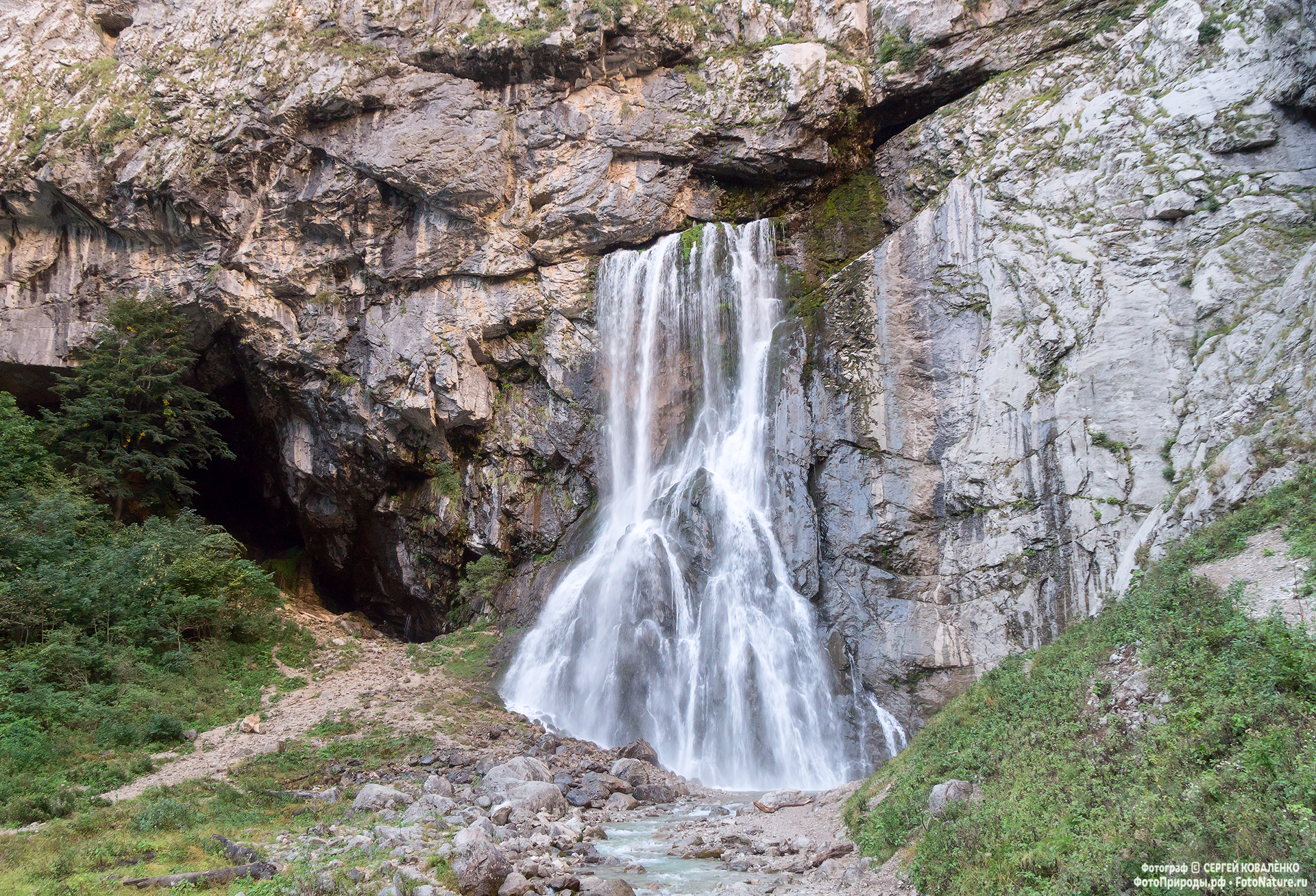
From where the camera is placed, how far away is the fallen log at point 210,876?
257 inches

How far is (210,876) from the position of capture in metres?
6.81

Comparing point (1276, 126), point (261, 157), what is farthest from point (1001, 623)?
point (261, 157)

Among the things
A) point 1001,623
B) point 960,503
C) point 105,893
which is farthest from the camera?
point 960,503

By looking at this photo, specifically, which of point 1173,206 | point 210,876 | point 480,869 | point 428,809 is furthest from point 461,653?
point 1173,206

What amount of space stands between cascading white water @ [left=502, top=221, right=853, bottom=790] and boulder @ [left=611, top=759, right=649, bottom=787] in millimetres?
2014

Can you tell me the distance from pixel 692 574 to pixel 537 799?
7260mm

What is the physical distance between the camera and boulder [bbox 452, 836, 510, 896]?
675 cm

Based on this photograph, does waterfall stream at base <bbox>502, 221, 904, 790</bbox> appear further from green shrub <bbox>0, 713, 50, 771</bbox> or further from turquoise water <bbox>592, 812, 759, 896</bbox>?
green shrub <bbox>0, 713, 50, 771</bbox>

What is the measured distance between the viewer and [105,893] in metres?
6.23

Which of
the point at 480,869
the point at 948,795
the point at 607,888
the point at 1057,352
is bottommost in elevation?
the point at 607,888

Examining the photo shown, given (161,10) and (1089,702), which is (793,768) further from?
(161,10)

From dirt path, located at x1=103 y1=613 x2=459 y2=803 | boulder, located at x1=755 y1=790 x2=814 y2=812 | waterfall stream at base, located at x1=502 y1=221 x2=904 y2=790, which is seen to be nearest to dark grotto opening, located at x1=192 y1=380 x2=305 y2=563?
dirt path, located at x1=103 y1=613 x2=459 y2=803

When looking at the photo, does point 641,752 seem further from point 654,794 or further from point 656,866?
A: point 656,866

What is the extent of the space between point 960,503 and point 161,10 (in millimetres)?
29468
